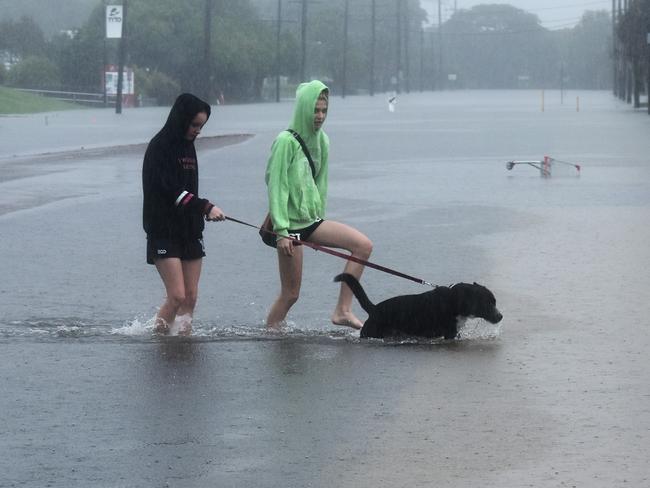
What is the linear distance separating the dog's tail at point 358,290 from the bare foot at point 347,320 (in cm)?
24

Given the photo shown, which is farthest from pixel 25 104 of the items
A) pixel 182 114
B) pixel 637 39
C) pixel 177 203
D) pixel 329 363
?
pixel 329 363

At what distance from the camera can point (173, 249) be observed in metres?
9.48

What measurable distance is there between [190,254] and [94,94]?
7519cm

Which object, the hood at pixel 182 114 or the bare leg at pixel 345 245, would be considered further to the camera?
the bare leg at pixel 345 245

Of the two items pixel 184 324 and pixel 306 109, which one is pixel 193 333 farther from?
pixel 306 109

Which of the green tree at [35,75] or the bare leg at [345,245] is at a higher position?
the green tree at [35,75]

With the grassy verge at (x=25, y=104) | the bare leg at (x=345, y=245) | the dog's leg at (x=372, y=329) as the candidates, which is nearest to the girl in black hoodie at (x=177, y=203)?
the bare leg at (x=345, y=245)

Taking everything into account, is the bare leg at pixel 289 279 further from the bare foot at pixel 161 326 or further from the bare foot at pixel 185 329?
the bare foot at pixel 161 326

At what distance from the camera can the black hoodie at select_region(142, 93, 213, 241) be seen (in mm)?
9203

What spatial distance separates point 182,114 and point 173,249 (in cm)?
81

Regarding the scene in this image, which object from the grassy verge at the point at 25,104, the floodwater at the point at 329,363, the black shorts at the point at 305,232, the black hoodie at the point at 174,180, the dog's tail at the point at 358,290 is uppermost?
the grassy verge at the point at 25,104

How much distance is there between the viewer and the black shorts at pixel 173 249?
9453mm

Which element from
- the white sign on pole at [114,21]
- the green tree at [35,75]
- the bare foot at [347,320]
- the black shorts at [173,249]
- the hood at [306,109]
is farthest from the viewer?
the green tree at [35,75]

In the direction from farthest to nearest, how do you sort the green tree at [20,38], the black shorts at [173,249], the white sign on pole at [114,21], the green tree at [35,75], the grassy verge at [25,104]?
the green tree at [20,38] → the green tree at [35,75] → the grassy verge at [25,104] → the white sign on pole at [114,21] → the black shorts at [173,249]
